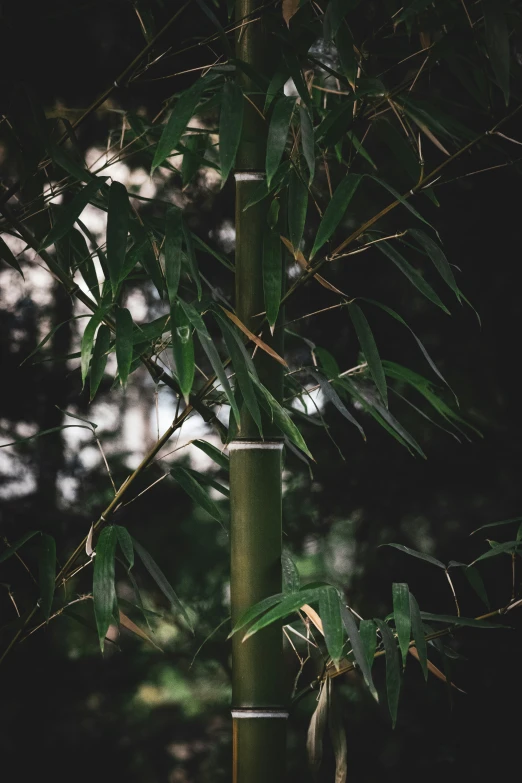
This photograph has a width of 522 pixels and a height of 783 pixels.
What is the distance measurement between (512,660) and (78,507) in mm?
1107

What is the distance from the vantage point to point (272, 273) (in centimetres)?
103

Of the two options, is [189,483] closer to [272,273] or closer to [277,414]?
[277,414]

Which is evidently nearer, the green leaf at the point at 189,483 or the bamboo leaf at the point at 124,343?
the bamboo leaf at the point at 124,343

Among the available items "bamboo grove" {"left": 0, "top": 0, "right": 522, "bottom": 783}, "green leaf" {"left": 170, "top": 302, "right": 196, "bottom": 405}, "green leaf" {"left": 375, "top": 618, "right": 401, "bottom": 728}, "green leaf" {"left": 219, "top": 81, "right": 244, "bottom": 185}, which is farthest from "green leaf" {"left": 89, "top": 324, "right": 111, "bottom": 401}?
"green leaf" {"left": 375, "top": 618, "right": 401, "bottom": 728}

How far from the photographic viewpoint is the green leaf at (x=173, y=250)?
37.1 inches

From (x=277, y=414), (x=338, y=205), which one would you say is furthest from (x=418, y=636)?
(x=338, y=205)

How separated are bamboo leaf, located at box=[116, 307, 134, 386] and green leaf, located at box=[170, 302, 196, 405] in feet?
0.18

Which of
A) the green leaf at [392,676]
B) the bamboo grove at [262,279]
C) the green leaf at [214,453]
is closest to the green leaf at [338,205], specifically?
the bamboo grove at [262,279]

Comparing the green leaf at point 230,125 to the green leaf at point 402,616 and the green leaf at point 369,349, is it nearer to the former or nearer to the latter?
the green leaf at point 369,349

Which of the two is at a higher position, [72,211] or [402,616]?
[72,211]

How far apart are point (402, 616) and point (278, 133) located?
23.5 inches

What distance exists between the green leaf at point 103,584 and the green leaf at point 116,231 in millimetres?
330

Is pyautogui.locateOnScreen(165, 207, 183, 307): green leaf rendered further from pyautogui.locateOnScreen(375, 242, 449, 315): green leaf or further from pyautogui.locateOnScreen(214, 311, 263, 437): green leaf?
pyautogui.locateOnScreen(375, 242, 449, 315): green leaf

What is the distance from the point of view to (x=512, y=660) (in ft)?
6.25
